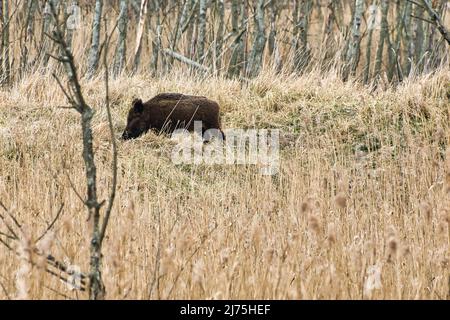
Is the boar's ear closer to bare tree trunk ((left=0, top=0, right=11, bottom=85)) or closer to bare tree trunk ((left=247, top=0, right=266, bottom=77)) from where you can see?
bare tree trunk ((left=0, top=0, right=11, bottom=85))

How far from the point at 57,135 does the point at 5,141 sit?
0.43 m

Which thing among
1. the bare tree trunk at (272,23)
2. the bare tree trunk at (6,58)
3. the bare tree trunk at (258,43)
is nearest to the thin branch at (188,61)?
the bare tree trunk at (258,43)

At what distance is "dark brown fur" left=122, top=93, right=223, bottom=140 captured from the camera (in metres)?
6.50

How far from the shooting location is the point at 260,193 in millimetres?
5500

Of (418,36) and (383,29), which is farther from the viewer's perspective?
(418,36)

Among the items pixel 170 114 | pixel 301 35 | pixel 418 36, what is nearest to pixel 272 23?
pixel 301 35

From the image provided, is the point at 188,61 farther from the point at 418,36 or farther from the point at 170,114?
the point at 418,36

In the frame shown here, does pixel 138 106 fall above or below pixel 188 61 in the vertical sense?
below

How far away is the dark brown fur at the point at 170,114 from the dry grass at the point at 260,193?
131mm

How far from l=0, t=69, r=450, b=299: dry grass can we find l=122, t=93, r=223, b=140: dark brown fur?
13 cm

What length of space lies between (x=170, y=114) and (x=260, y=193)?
54.8 inches

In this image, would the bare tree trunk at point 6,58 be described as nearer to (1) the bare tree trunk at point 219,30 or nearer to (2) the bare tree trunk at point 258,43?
(1) the bare tree trunk at point 219,30

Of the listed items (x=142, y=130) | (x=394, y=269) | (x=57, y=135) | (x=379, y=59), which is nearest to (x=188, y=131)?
(x=142, y=130)

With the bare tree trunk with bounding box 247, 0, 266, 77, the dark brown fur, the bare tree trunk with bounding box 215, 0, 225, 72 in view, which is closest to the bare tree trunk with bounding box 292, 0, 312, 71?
the bare tree trunk with bounding box 247, 0, 266, 77
